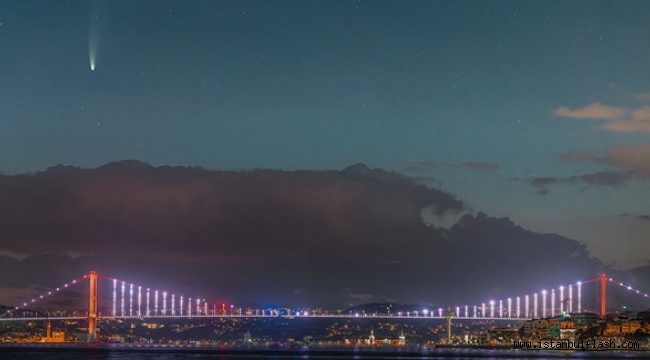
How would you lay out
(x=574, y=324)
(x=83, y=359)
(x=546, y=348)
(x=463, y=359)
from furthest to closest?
(x=574, y=324) → (x=546, y=348) → (x=463, y=359) → (x=83, y=359)

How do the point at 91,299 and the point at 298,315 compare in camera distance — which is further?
the point at 298,315

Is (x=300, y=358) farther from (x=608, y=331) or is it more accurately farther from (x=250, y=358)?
(x=608, y=331)

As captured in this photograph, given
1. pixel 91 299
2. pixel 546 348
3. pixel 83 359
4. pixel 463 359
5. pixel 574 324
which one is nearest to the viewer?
pixel 83 359

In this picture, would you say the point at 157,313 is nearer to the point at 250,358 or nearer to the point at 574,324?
the point at 250,358

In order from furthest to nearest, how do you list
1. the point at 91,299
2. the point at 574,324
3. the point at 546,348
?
the point at 574,324, the point at 546,348, the point at 91,299

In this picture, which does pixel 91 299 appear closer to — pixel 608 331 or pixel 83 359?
pixel 83 359

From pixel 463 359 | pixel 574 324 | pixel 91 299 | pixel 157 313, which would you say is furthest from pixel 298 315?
pixel 463 359

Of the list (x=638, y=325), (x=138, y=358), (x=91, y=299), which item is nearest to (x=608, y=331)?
(x=638, y=325)

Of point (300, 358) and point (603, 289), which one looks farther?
point (603, 289)
